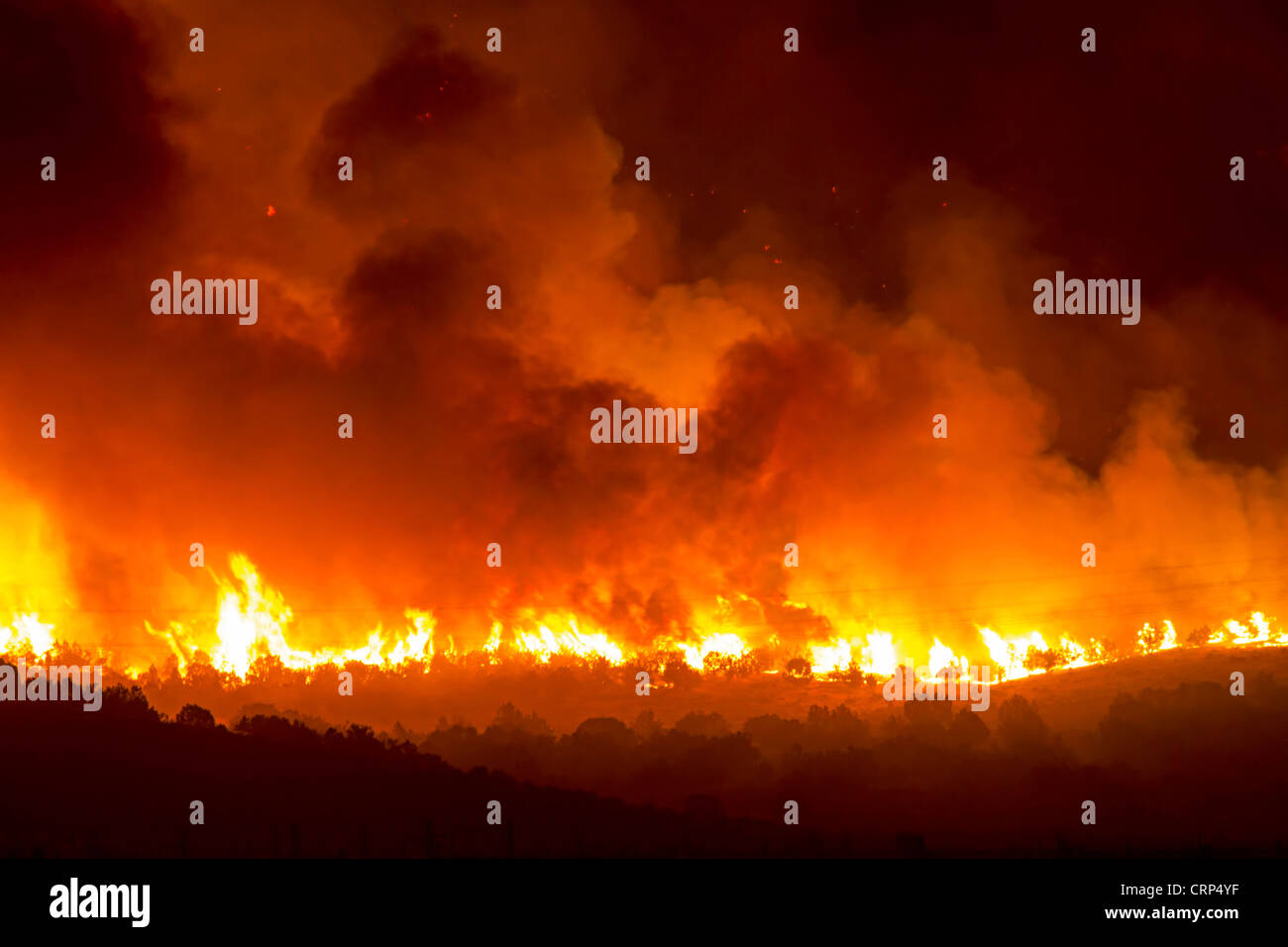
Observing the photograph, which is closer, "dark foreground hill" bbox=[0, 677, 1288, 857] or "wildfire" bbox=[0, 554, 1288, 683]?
"wildfire" bbox=[0, 554, 1288, 683]

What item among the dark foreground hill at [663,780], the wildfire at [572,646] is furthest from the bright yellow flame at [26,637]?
the dark foreground hill at [663,780]

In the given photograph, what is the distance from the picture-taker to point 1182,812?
142875 mm

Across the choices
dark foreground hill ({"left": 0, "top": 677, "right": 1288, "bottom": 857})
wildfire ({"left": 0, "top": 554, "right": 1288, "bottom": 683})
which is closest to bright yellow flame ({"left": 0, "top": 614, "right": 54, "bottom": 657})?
wildfire ({"left": 0, "top": 554, "right": 1288, "bottom": 683})

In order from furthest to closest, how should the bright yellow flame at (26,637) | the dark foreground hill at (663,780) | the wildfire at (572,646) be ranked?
the dark foreground hill at (663,780)
the wildfire at (572,646)
the bright yellow flame at (26,637)

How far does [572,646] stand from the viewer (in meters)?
128

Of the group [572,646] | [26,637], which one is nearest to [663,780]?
[572,646]

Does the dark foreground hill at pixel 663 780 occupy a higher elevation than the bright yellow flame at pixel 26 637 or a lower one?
lower

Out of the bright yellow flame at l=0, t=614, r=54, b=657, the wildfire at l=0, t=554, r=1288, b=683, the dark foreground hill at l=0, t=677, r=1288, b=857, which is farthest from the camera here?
the dark foreground hill at l=0, t=677, r=1288, b=857

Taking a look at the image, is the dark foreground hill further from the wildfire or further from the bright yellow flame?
the bright yellow flame

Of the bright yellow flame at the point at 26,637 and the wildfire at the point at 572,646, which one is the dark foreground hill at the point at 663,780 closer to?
the wildfire at the point at 572,646

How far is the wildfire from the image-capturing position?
123812 millimetres

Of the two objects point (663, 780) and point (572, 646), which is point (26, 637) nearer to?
point (572, 646)

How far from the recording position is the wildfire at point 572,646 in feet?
406

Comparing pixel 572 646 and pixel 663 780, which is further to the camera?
pixel 663 780
